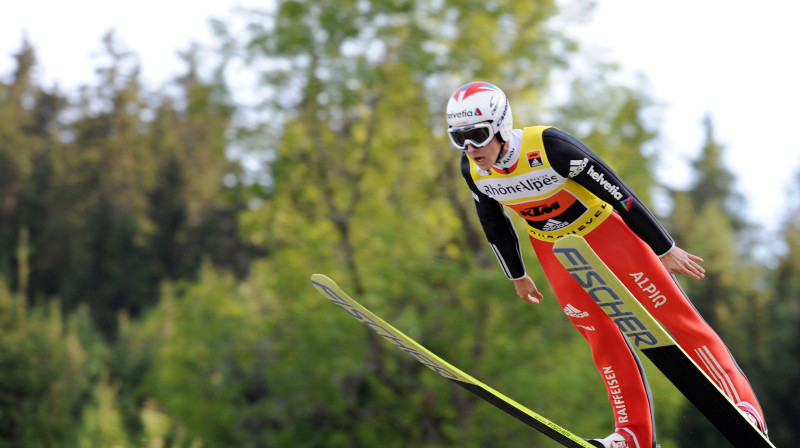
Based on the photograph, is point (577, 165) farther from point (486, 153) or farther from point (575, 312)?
point (575, 312)

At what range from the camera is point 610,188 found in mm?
3975

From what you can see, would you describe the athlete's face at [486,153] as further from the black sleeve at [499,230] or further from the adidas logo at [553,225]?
the adidas logo at [553,225]

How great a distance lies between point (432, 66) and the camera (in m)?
18.0

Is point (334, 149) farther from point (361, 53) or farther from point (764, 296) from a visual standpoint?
point (764, 296)

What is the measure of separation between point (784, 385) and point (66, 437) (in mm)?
23659

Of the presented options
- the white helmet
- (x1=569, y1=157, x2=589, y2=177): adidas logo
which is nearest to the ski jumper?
(x1=569, y1=157, x2=589, y2=177): adidas logo

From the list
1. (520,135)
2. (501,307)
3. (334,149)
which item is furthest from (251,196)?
(520,135)

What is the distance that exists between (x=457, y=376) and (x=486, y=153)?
4.58ft

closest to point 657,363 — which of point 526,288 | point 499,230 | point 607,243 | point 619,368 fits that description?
point 619,368

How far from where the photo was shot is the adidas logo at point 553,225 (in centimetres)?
429

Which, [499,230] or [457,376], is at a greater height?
[499,230]

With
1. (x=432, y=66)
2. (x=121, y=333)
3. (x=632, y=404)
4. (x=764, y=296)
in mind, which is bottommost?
(x=121, y=333)

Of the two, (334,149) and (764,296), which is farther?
(764,296)

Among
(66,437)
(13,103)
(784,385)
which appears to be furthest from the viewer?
(13,103)
